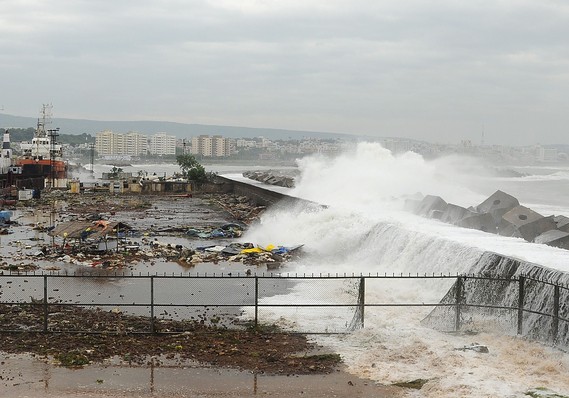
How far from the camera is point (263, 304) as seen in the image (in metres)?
15.1

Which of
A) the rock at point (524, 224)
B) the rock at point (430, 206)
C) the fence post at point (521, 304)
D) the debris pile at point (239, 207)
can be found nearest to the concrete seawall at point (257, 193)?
the debris pile at point (239, 207)

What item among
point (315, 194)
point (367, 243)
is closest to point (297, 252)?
point (367, 243)

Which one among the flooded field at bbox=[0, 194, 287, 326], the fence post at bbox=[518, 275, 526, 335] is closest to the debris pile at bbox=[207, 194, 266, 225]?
the flooded field at bbox=[0, 194, 287, 326]

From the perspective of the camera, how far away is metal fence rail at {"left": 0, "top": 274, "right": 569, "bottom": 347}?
12.6 metres

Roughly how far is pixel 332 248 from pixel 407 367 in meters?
15.5

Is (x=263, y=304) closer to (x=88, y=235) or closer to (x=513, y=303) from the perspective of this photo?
(x=513, y=303)

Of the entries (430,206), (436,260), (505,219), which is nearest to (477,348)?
(436,260)

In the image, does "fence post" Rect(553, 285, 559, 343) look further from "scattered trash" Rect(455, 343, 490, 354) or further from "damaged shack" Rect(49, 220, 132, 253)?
"damaged shack" Rect(49, 220, 132, 253)

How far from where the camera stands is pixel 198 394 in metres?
9.73

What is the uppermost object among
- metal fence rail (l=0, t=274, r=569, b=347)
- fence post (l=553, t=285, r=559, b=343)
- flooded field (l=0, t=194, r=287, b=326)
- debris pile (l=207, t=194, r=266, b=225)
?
fence post (l=553, t=285, r=559, b=343)

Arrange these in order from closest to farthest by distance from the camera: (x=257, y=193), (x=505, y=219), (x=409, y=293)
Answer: (x=409, y=293) < (x=505, y=219) < (x=257, y=193)

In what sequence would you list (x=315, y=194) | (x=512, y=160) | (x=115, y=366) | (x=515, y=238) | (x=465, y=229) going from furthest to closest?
(x=512, y=160), (x=315, y=194), (x=465, y=229), (x=515, y=238), (x=115, y=366)

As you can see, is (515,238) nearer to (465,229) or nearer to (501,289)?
(465,229)

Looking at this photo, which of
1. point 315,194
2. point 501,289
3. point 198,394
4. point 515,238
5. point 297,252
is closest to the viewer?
point 198,394
